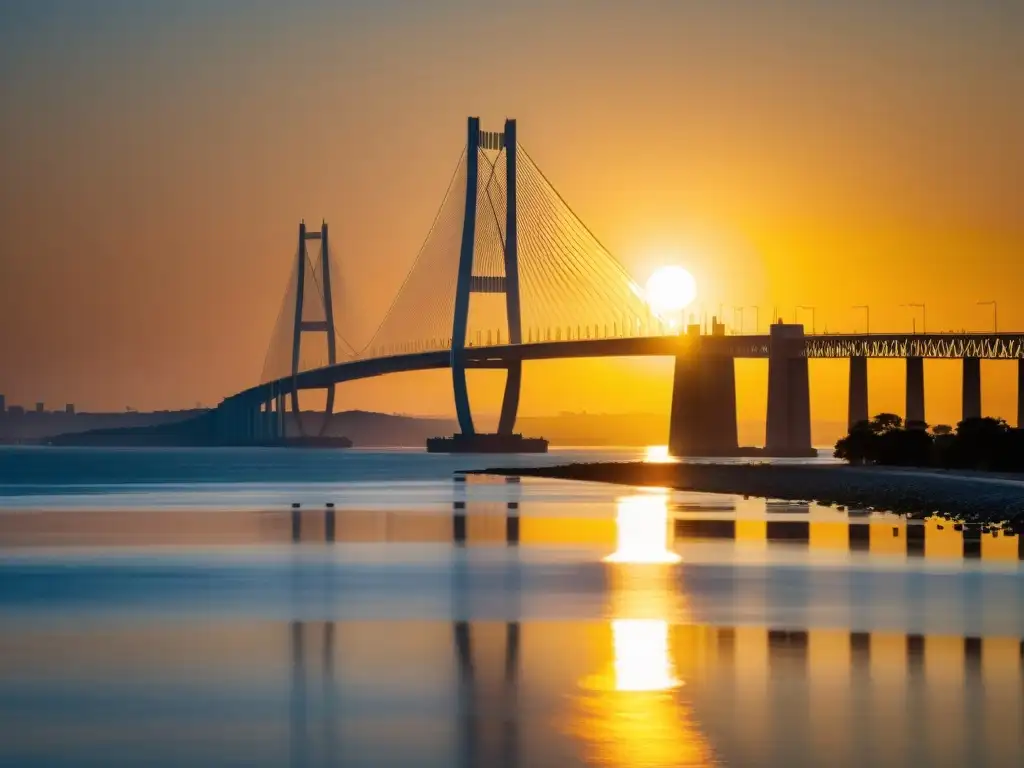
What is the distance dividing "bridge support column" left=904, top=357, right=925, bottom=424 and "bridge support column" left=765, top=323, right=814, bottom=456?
195 inches

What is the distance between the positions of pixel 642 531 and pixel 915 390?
57222 millimetres

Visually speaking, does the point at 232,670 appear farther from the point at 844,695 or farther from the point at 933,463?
the point at 933,463

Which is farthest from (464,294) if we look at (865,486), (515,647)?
(515,647)

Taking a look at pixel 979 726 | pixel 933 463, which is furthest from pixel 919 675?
pixel 933 463

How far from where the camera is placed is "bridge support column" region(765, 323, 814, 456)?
90.4 m

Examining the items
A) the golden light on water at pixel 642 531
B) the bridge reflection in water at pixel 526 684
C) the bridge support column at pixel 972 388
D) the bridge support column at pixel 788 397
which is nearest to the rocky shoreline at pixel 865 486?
the golden light on water at pixel 642 531

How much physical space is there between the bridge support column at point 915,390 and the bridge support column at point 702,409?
312 inches

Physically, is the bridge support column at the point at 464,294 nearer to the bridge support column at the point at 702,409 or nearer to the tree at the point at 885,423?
the bridge support column at the point at 702,409

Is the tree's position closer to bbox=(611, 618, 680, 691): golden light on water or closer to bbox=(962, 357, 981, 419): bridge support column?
bbox=(962, 357, 981, 419): bridge support column

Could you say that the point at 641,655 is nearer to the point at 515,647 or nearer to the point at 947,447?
the point at 515,647

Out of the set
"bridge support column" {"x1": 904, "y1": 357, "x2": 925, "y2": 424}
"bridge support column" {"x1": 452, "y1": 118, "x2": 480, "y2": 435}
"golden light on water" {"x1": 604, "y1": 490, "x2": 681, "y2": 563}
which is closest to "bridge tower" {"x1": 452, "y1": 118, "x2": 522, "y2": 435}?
"bridge support column" {"x1": 452, "y1": 118, "x2": 480, "y2": 435}

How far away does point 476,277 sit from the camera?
3425 inches

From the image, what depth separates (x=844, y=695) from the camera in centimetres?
1226

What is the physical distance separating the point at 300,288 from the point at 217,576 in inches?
4271
